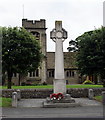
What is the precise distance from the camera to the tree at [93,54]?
1008 inches

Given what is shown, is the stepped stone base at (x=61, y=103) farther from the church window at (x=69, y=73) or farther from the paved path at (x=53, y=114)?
the church window at (x=69, y=73)

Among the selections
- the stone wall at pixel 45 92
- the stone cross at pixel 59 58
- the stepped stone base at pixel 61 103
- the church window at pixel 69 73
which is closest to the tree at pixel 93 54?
the stone wall at pixel 45 92

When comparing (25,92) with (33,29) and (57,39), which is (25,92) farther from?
(33,29)

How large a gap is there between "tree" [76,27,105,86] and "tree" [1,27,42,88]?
20.9 feet

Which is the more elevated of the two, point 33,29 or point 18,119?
point 33,29

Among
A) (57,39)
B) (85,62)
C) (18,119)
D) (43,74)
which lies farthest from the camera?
(43,74)

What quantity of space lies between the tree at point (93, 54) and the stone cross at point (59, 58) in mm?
8071

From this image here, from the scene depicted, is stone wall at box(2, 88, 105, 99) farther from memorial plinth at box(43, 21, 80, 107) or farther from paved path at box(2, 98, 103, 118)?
paved path at box(2, 98, 103, 118)

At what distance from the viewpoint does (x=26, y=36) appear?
29.5m

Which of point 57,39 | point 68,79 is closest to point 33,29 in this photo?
point 68,79

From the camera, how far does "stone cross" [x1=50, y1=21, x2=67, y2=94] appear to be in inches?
688

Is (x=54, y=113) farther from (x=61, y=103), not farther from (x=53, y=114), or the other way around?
(x=61, y=103)

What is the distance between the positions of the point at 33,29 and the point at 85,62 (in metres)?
26.6

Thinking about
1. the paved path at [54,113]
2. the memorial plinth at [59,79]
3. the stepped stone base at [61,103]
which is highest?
the memorial plinth at [59,79]
